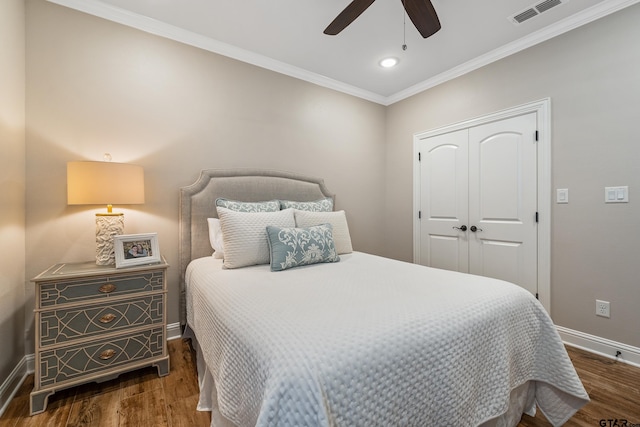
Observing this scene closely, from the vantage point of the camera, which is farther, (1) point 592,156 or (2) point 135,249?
(1) point 592,156

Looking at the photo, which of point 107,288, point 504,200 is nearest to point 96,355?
point 107,288

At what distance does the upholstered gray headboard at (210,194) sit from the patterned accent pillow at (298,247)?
2.48 ft

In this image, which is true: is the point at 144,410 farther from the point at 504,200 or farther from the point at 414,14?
the point at 504,200

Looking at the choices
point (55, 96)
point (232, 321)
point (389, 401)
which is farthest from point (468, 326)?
point (55, 96)

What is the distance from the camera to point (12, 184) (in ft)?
5.64

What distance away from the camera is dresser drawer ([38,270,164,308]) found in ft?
5.16

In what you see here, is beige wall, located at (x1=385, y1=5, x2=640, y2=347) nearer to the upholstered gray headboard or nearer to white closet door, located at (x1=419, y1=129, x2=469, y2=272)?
white closet door, located at (x1=419, y1=129, x2=469, y2=272)

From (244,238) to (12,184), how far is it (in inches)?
55.1

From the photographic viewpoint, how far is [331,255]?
2.12 metres

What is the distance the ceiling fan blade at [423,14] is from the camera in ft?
5.20

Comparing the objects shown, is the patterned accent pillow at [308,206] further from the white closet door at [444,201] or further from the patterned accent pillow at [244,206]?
the white closet door at [444,201]

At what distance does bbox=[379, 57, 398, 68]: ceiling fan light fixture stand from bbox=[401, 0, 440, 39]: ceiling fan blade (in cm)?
104

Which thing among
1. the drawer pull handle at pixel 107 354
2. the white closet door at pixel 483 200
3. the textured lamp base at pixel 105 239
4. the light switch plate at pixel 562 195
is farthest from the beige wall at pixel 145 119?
the light switch plate at pixel 562 195

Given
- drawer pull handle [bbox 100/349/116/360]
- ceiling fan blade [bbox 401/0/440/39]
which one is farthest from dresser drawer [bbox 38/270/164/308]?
ceiling fan blade [bbox 401/0/440/39]
